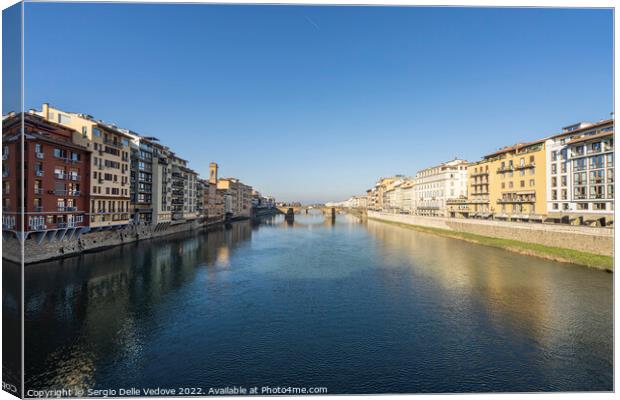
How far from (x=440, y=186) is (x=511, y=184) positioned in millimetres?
30900

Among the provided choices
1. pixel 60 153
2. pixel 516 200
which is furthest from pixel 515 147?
pixel 60 153

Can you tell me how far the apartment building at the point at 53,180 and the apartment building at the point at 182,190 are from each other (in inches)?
985

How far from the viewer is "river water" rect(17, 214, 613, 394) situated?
1266cm

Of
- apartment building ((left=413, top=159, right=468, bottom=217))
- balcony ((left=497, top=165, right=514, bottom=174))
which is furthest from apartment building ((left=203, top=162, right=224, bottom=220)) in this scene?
balcony ((left=497, top=165, right=514, bottom=174))

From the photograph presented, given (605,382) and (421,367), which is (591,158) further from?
(421,367)

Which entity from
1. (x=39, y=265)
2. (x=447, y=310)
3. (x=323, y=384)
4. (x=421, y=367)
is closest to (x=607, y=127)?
(x=447, y=310)

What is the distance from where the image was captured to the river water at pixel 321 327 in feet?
41.5

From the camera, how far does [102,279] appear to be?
25.8 meters

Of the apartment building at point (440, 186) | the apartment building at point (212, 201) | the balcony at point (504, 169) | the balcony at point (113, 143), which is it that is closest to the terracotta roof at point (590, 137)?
the balcony at point (504, 169)

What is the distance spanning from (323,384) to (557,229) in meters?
38.3

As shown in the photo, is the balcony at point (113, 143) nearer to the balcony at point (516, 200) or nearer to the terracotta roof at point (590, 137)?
the terracotta roof at point (590, 137)

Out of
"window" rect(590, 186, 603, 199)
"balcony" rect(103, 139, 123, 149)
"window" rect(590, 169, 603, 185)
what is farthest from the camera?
"balcony" rect(103, 139, 123, 149)

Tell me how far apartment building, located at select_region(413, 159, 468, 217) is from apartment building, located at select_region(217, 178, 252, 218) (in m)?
63.4

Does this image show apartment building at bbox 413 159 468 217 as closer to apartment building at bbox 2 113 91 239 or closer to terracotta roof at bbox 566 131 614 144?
terracotta roof at bbox 566 131 614 144
